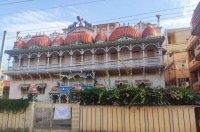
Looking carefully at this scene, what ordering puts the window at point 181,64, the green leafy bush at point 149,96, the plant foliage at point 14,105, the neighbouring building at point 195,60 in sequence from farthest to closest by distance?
1. the window at point 181,64
2. the neighbouring building at point 195,60
3. the plant foliage at point 14,105
4. the green leafy bush at point 149,96

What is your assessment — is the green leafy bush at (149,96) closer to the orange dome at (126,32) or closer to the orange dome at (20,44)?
the orange dome at (126,32)

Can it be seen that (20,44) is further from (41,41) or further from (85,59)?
(85,59)

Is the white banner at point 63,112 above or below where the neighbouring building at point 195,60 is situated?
below

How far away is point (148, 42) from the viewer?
1986 centimetres

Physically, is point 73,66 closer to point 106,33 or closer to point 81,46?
point 81,46

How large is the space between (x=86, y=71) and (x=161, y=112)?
12.8m

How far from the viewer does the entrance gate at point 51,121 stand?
976 cm

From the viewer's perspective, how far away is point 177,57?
24688mm

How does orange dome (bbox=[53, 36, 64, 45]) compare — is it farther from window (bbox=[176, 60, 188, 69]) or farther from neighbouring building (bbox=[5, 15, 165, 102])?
window (bbox=[176, 60, 188, 69])

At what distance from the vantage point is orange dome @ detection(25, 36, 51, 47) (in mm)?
23109

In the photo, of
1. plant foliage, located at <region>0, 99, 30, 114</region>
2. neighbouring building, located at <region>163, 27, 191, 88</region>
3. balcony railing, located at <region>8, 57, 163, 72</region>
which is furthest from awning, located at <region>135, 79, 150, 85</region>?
plant foliage, located at <region>0, 99, 30, 114</region>

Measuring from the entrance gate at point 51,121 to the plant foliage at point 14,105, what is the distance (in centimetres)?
76

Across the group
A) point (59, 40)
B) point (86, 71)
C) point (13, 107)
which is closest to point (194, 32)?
point (86, 71)

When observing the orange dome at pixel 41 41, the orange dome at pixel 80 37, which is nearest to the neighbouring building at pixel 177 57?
the orange dome at pixel 80 37
